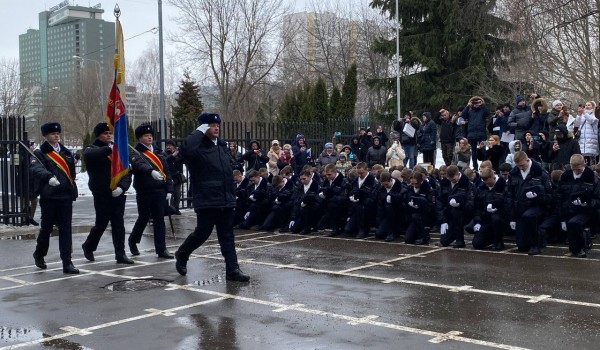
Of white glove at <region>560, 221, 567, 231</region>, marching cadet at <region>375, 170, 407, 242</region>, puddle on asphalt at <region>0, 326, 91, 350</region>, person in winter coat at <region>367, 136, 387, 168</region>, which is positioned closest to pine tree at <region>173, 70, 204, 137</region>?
person in winter coat at <region>367, 136, 387, 168</region>

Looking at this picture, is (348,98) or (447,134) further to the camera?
(348,98)

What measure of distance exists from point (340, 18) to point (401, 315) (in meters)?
52.1

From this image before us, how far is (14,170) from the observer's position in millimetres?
15906

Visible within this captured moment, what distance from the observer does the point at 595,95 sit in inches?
1153

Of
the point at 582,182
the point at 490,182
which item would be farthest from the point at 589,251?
the point at 490,182

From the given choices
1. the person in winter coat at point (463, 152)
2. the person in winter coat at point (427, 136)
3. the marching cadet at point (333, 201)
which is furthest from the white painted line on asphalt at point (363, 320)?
the person in winter coat at point (427, 136)

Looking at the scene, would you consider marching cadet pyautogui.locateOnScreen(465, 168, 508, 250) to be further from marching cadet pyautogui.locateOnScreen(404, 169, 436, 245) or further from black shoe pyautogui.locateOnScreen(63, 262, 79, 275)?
black shoe pyautogui.locateOnScreen(63, 262, 79, 275)

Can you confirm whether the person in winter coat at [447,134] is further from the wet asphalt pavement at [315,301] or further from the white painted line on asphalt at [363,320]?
the white painted line on asphalt at [363,320]

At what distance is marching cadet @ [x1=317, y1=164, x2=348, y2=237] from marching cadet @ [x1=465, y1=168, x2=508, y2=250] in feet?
9.40

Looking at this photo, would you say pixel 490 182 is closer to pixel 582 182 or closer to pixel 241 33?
pixel 582 182

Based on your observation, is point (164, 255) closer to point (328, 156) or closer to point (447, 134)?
point (328, 156)

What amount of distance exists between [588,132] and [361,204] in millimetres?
5504

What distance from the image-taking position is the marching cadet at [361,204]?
1367 cm

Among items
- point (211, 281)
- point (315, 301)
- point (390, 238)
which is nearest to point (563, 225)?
point (390, 238)
